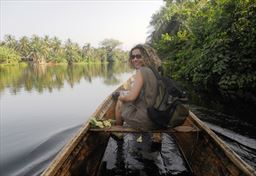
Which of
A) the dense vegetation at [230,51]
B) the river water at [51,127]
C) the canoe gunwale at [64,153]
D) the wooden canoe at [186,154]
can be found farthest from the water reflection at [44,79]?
the canoe gunwale at [64,153]

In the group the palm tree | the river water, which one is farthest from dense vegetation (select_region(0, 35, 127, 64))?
the river water

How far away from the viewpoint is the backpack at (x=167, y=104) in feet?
9.94

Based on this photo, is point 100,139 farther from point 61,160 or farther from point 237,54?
point 237,54

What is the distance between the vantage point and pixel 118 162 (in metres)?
3.85

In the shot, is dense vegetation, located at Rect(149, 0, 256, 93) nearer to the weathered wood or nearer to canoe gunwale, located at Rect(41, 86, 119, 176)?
the weathered wood

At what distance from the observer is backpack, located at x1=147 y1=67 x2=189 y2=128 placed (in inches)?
119

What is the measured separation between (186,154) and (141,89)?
1.47 meters

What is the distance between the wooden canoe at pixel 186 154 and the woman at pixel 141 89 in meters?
0.20

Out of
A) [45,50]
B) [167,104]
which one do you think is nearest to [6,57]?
[45,50]

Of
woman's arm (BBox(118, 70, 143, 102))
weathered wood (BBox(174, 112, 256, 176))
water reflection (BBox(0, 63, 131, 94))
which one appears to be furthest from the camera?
water reflection (BBox(0, 63, 131, 94))

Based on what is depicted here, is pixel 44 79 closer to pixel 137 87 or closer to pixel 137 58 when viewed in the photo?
pixel 137 58

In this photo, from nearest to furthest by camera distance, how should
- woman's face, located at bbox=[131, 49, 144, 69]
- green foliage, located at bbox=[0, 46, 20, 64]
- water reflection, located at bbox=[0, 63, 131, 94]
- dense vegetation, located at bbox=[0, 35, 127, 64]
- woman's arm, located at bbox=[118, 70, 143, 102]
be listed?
woman's arm, located at bbox=[118, 70, 143, 102]
woman's face, located at bbox=[131, 49, 144, 69]
water reflection, located at bbox=[0, 63, 131, 94]
green foliage, located at bbox=[0, 46, 20, 64]
dense vegetation, located at bbox=[0, 35, 127, 64]

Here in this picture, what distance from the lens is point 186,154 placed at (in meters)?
3.78

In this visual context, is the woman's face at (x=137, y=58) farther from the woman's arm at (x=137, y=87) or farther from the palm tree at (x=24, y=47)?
the palm tree at (x=24, y=47)
